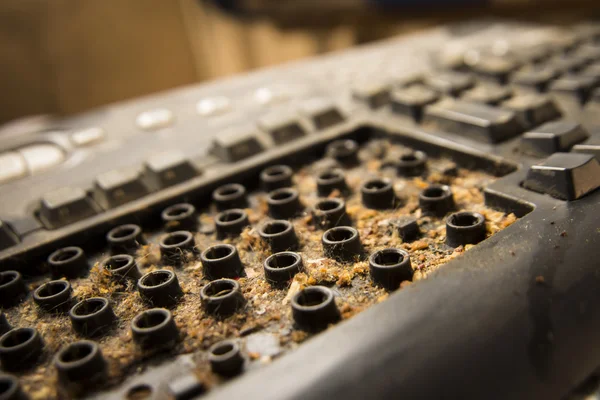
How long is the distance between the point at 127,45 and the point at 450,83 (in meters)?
2.12

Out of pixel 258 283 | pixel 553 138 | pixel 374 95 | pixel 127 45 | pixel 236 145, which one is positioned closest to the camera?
pixel 258 283

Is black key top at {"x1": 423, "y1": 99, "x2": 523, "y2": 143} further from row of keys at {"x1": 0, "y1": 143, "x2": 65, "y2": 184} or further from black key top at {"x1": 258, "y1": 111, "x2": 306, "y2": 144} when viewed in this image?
row of keys at {"x1": 0, "y1": 143, "x2": 65, "y2": 184}

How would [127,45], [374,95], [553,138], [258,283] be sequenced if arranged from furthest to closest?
[127,45] → [374,95] → [553,138] → [258,283]

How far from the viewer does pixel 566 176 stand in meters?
0.53

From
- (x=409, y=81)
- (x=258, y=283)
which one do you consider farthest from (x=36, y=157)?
(x=409, y=81)

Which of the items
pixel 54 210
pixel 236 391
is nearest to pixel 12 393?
pixel 236 391

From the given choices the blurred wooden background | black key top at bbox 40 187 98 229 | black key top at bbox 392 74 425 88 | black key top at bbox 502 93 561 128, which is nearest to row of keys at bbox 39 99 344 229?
black key top at bbox 40 187 98 229

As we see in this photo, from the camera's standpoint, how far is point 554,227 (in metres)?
0.49

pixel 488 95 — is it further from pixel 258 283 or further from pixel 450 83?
pixel 258 283

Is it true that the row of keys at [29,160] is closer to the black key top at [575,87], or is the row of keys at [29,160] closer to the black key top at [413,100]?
the black key top at [413,100]

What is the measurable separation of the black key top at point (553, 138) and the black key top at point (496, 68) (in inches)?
9.3

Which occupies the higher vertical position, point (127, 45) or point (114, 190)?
point (127, 45)

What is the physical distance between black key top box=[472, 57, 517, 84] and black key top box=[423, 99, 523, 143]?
15cm

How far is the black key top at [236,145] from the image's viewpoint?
73cm
